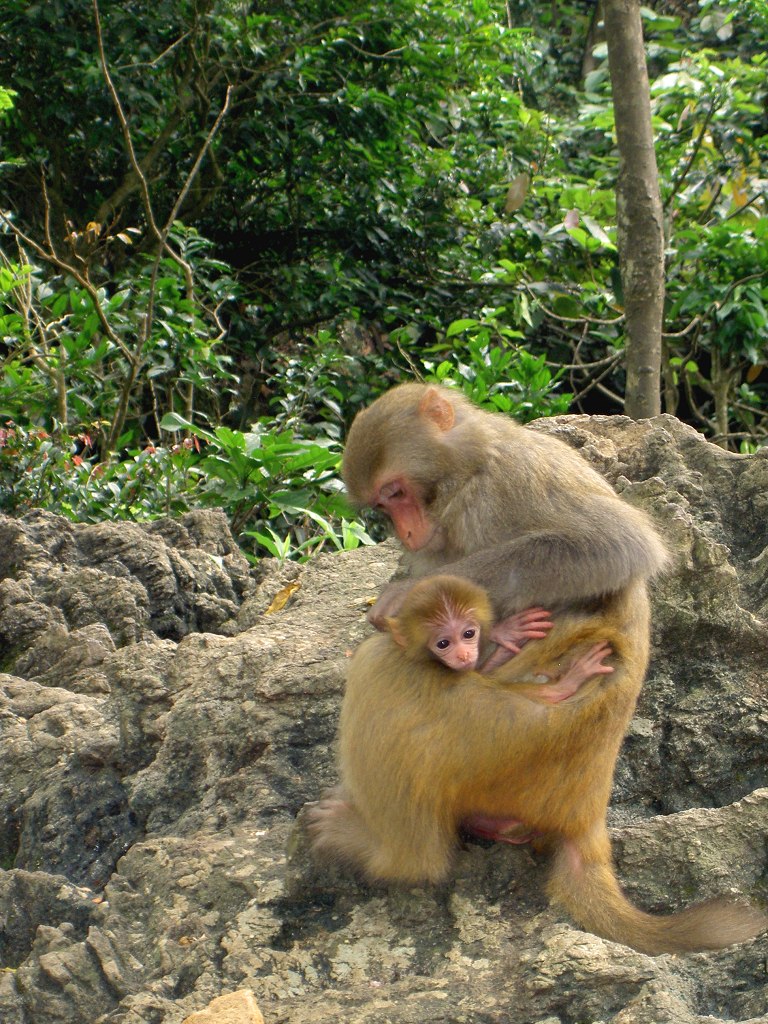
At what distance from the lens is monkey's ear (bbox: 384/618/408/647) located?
2748mm

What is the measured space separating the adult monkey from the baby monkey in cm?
3

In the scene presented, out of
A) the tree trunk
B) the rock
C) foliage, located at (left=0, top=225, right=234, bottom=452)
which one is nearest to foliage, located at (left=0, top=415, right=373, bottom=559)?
foliage, located at (left=0, top=225, right=234, bottom=452)

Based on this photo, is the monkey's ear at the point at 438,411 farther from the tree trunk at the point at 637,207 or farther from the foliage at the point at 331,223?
the foliage at the point at 331,223

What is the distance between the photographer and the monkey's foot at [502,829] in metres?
2.73

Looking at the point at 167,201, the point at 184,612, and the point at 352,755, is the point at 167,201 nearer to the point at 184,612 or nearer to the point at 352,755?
the point at 184,612

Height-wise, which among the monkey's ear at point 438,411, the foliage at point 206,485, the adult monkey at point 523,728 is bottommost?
the foliage at point 206,485

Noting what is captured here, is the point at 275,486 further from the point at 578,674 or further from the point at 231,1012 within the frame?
the point at 231,1012

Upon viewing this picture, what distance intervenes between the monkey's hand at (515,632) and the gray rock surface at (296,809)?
47 centimetres

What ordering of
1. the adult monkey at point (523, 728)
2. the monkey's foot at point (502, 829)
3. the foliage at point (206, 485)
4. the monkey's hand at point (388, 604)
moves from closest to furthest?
the adult monkey at point (523, 728) < the monkey's foot at point (502, 829) < the monkey's hand at point (388, 604) < the foliage at point (206, 485)

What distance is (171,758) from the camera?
3.29 meters

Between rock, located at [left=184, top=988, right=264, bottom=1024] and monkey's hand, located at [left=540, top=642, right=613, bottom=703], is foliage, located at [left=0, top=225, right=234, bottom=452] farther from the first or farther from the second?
rock, located at [left=184, top=988, right=264, bottom=1024]

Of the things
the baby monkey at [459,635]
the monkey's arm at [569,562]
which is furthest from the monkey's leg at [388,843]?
the monkey's arm at [569,562]

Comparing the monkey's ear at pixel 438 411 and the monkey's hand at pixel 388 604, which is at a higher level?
the monkey's ear at pixel 438 411

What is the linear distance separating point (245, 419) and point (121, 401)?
2458mm
